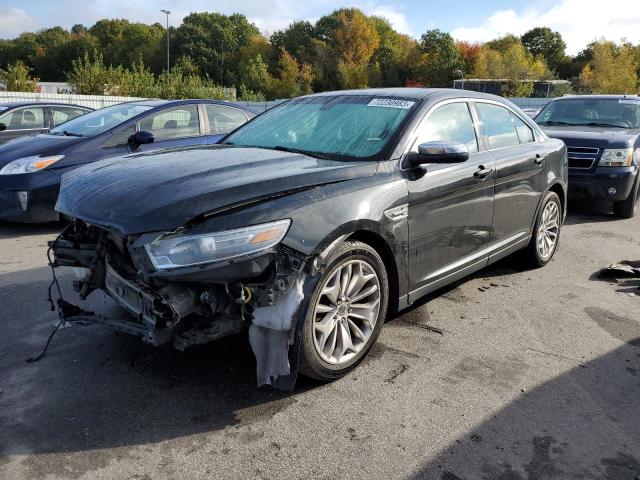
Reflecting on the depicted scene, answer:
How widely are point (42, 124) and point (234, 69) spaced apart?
299 feet

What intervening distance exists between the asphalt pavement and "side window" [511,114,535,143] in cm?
164

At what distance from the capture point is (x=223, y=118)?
25.5 feet

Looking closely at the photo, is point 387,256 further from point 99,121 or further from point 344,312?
point 99,121

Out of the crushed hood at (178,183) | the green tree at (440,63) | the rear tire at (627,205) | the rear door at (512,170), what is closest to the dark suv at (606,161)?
the rear tire at (627,205)

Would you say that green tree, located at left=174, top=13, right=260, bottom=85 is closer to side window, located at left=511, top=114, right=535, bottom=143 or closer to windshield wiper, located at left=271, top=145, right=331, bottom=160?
side window, located at left=511, top=114, right=535, bottom=143

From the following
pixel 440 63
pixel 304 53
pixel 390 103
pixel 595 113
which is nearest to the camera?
pixel 390 103

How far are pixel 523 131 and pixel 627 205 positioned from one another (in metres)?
4.22

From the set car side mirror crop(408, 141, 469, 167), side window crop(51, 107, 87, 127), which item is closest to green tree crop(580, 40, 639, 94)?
side window crop(51, 107, 87, 127)

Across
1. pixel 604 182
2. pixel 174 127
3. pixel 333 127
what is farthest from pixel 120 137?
pixel 604 182

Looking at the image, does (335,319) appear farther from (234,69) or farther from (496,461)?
(234,69)

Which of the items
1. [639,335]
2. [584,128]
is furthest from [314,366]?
[584,128]

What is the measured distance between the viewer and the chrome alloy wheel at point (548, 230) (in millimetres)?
5523

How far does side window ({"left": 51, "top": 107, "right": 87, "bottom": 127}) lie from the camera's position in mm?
9406

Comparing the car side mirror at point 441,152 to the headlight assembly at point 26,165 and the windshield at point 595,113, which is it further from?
the windshield at point 595,113
